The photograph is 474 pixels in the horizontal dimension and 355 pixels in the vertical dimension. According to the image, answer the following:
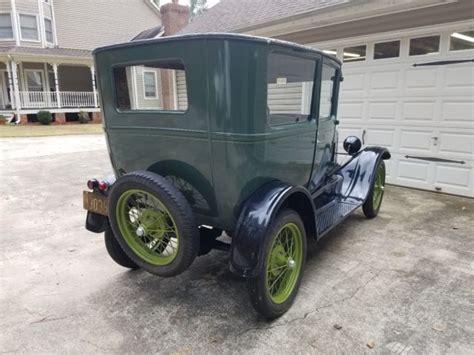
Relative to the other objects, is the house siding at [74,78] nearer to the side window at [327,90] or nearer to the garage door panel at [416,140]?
the garage door panel at [416,140]

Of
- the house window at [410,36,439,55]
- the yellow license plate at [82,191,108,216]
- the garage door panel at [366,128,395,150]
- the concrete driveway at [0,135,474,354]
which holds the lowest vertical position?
the concrete driveway at [0,135,474,354]

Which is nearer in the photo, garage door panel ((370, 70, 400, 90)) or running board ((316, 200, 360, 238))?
running board ((316, 200, 360, 238))

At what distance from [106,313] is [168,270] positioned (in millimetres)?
623

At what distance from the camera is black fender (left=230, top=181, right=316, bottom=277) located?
7.17 feet

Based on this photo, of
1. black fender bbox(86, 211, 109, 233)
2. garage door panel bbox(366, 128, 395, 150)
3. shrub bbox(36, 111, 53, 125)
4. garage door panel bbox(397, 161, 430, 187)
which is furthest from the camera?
shrub bbox(36, 111, 53, 125)

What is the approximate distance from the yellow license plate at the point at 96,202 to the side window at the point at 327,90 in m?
2.01

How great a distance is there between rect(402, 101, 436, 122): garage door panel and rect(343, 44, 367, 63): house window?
1.18 m

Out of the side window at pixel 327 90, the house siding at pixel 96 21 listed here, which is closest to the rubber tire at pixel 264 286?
the side window at pixel 327 90

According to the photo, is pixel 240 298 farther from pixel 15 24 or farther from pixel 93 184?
pixel 15 24

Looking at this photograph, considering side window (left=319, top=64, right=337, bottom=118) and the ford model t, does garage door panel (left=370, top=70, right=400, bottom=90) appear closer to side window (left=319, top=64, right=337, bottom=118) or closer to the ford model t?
side window (left=319, top=64, right=337, bottom=118)

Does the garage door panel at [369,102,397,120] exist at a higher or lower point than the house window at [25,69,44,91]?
lower

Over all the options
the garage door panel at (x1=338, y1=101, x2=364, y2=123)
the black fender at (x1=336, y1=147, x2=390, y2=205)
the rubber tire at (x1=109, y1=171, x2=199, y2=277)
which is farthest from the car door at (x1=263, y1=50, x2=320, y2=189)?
the garage door panel at (x1=338, y1=101, x2=364, y2=123)

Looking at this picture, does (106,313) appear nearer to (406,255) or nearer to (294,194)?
(294,194)

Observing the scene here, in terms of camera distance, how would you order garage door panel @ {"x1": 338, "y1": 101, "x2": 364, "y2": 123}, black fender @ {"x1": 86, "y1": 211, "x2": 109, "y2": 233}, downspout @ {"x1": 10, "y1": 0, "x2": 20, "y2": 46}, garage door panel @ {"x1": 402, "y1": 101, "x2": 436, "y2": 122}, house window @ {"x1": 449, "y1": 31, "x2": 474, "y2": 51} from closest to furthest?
black fender @ {"x1": 86, "y1": 211, "x2": 109, "y2": 233} → house window @ {"x1": 449, "y1": 31, "x2": 474, "y2": 51} → garage door panel @ {"x1": 402, "y1": 101, "x2": 436, "y2": 122} → garage door panel @ {"x1": 338, "y1": 101, "x2": 364, "y2": 123} → downspout @ {"x1": 10, "y1": 0, "x2": 20, "y2": 46}
